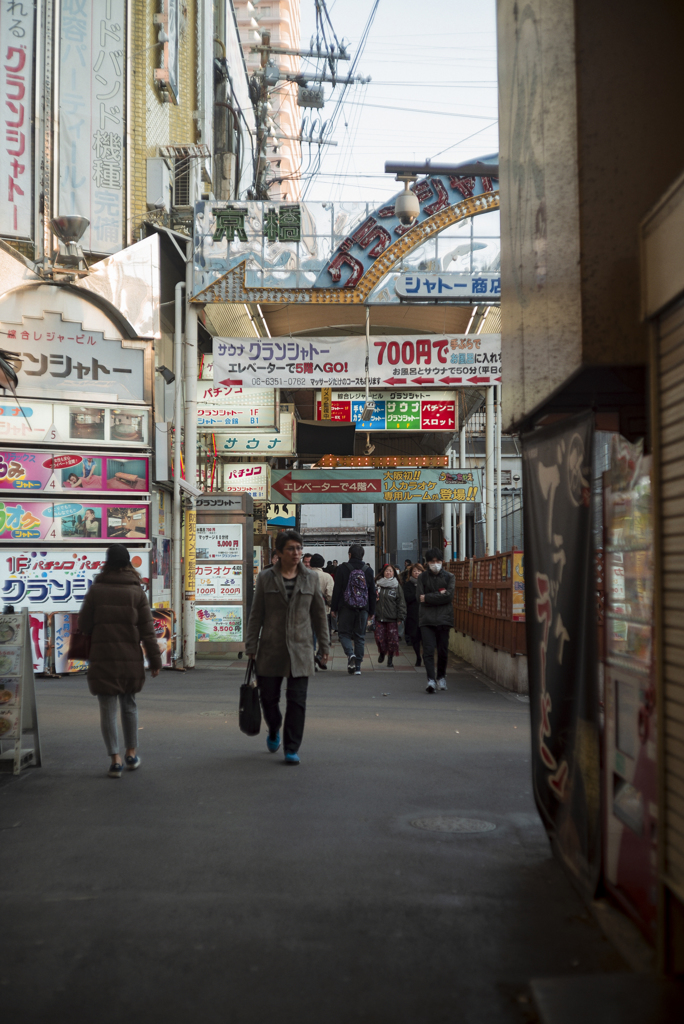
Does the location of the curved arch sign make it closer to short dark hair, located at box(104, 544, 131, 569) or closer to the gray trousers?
short dark hair, located at box(104, 544, 131, 569)

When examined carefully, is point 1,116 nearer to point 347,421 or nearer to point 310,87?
point 347,421

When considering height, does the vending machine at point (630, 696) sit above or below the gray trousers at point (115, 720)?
above

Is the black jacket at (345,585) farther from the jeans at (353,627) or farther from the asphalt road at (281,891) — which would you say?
the asphalt road at (281,891)

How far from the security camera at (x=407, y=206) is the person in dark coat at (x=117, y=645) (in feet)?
31.4

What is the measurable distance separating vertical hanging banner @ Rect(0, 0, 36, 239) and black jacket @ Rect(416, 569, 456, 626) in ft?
26.0

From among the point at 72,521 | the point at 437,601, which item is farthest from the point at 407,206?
the point at 72,521

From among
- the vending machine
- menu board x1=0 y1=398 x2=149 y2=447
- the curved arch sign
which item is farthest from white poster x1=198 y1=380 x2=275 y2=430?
the vending machine

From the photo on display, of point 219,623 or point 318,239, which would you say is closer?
point 318,239

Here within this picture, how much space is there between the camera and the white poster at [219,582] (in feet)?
57.8

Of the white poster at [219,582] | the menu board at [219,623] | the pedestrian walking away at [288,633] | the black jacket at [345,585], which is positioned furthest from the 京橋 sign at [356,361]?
the pedestrian walking away at [288,633]

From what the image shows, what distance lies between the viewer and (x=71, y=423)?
14969 mm

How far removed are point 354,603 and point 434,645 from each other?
9.92ft

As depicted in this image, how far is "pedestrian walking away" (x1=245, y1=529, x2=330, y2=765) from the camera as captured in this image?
7.96 m

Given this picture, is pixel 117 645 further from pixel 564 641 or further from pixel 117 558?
pixel 564 641
